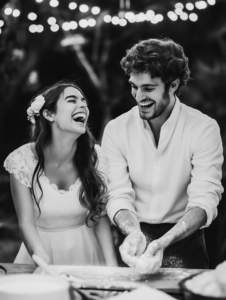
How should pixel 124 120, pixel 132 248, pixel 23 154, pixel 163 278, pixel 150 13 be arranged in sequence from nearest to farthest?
pixel 163 278 < pixel 132 248 < pixel 23 154 < pixel 124 120 < pixel 150 13

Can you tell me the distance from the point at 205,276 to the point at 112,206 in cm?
122

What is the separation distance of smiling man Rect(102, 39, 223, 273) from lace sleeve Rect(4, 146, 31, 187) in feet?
1.56

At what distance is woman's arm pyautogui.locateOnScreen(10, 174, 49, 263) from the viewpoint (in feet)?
7.72

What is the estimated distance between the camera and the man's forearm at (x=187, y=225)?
2.20 m

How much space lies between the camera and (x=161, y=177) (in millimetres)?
2656

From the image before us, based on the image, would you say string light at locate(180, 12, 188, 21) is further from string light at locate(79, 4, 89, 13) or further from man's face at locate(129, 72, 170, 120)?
man's face at locate(129, 72, 170, 120)

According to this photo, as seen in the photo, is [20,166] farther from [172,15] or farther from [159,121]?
[172,15]

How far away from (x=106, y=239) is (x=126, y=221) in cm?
34

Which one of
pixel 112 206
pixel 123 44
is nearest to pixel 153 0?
pixel 123 44

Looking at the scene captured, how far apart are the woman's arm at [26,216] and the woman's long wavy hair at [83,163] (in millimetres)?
70

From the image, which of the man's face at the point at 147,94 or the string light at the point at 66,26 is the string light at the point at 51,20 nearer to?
the string light at the point at 66,26

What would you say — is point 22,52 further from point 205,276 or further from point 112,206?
point 205,276

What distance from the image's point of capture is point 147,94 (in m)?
2.56

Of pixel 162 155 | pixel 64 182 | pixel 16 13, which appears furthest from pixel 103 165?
pixel 16 13
